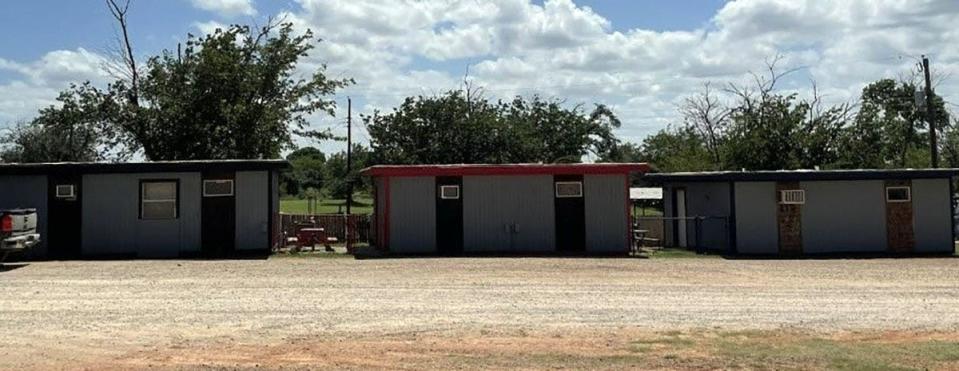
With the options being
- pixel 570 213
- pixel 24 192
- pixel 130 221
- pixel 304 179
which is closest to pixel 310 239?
pixel 130 221

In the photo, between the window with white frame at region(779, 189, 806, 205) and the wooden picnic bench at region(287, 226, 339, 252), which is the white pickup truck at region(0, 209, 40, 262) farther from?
the window with white frame at region(779, 189, 806, 205)

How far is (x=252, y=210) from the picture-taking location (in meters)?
21.9

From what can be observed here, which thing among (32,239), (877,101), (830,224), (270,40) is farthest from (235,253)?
(877,101)

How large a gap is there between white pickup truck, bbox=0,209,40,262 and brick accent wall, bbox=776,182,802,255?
1747 centimetres

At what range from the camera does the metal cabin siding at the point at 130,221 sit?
21688mm

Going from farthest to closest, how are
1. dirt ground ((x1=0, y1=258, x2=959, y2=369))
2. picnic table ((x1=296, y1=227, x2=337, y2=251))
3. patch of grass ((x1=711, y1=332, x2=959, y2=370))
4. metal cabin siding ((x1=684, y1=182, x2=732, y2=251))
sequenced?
1. metal cabin siding ((x1=684, y1=182, x2=732, y2=251))
2. picnic table ((x1=296, y1=227, x2=337, y2=251))
3. dirt ground ((x1=0, y1=258, x2=959, y2=369))
4. patch of grass ((x1=711, y1=332, x2=959, y2=370))

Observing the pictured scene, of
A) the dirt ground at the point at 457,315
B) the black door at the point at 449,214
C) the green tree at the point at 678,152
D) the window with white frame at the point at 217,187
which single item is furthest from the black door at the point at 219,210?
the green tree at the point at 678,152

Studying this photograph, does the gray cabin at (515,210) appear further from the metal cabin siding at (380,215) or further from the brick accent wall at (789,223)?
the brick accent wall at (789,223)

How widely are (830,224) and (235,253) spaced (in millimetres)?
15086

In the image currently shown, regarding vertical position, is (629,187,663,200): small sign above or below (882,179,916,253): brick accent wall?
above

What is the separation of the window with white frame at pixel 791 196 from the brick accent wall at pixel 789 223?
0.05 metres

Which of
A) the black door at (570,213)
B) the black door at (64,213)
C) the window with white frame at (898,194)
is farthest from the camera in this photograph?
the window with white frame at (898,194)

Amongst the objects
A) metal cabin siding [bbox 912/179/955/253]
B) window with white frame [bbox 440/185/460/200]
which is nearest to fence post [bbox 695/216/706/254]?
metal cabin siding [bbox 912/179/955/253]

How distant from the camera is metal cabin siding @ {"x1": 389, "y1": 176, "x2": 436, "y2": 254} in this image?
22.4 metres
